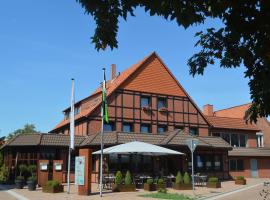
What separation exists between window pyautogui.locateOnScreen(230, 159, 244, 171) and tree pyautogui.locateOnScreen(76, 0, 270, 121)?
115 ft

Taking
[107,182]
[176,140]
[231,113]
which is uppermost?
[231,113]

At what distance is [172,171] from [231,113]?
25.5 m

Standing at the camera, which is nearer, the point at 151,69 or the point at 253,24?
the point at 253,24

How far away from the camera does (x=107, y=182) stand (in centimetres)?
2316

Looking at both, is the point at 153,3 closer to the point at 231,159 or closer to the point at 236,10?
the point at 236,10

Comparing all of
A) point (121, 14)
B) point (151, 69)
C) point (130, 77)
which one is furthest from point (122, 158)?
point (121, 14)

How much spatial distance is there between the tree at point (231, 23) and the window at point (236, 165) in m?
35.1

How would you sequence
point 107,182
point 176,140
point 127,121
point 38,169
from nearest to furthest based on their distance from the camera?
point 107,182 → point 38,169 → point 176,140 → point 127,121

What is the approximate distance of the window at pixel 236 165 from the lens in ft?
129

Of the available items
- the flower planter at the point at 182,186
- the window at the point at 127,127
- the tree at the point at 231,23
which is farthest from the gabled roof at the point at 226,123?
the tree at the point at 231,23

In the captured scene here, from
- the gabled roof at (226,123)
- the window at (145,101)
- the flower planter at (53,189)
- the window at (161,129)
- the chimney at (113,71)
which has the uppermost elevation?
the chimney at (113,71)

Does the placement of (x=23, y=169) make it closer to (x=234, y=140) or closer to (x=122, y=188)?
(x=122, y=188)

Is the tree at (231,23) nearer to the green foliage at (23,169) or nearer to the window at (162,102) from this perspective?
the green foliage at (23,169)

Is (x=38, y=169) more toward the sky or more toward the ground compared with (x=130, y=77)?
more toward the ground
